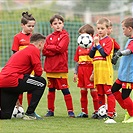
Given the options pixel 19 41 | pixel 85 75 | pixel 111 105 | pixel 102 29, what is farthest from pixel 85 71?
pixel 19 41

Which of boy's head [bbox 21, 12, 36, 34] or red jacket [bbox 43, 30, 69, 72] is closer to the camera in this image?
red jacket [bbox 43, 30, 69, 72]

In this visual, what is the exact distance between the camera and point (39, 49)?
9.35 m

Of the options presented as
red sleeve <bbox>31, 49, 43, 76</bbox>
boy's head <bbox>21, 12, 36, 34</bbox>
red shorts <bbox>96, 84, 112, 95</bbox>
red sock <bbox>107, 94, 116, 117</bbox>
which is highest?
boy's head <bbox>21, 12, 36, 34</bbox>

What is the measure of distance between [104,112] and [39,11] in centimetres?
1718

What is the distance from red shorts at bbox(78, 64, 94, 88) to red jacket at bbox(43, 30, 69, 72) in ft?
0.91

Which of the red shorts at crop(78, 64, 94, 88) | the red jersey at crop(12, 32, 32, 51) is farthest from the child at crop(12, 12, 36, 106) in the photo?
the red shorts at crop(78, 64, 94, 88)

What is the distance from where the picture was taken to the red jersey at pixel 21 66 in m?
9.13

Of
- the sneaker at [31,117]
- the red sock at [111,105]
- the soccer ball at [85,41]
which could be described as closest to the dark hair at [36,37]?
the soccer ball at [85,41]

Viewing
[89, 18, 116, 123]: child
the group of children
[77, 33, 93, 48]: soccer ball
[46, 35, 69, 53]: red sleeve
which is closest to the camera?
the group of children

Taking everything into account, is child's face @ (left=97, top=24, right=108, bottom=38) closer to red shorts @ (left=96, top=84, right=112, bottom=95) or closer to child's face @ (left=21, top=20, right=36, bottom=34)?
red shorts @ (left=96, top=84, right=112, bottom=95)

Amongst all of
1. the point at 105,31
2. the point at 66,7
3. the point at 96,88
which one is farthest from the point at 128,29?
the point at 66,7

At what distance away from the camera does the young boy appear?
916cm

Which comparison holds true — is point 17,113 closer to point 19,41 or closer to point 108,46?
point 19,41

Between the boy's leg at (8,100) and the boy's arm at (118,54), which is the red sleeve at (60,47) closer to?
the boy's leg at (8,100)
